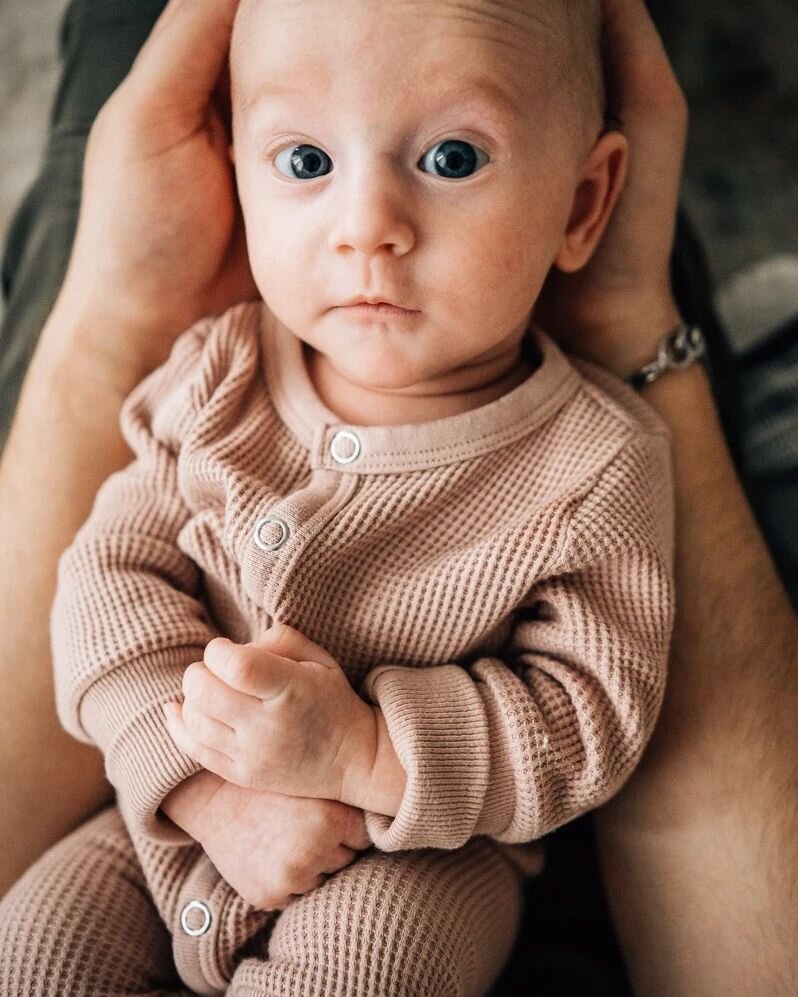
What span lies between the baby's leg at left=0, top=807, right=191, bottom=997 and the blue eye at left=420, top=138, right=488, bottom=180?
33.8 inches

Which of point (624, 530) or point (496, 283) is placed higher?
point (496, 283)

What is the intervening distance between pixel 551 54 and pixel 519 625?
63cm

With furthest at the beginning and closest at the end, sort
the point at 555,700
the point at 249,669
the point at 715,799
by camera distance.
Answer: the point at 715,799, the point at 555,700, the point at 249,669

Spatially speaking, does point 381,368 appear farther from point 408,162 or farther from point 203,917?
point 203,917

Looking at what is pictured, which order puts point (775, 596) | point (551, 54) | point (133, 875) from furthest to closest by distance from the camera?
point (775, 596) → point (133, 875) → point (551, 54)

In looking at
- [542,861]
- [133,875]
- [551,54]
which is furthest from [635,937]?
[551,54]

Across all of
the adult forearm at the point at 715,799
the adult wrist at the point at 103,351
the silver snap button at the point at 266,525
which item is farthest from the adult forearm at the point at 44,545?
the adult forearm at the point at 715,799

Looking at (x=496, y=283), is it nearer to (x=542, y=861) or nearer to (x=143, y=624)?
(x=143, y=624)

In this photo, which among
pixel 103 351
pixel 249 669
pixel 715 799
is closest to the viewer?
pixel 249 669

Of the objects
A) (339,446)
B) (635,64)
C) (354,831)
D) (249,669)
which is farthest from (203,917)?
(635,64)

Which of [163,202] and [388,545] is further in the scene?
[163,202]

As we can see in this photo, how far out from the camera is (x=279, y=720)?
0.86 meters

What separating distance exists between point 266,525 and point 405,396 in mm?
249

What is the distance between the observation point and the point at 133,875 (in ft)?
3.42
